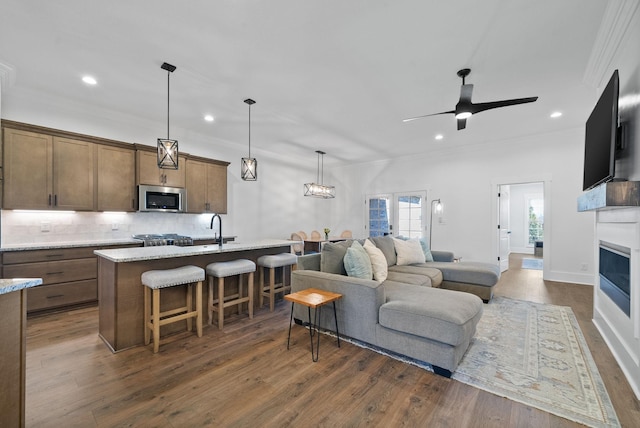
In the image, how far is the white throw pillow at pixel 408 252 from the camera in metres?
4.30

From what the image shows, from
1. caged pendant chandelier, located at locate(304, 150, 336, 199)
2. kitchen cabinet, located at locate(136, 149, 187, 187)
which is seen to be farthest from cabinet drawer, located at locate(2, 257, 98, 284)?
caged pendant chandelier, located at locate(304, 150, 336, 199)

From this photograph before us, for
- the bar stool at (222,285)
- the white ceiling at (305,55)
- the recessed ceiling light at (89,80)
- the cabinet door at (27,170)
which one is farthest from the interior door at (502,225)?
the cabinet door at (27,170)

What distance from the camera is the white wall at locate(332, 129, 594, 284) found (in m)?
5.14

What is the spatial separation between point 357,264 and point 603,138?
2.49 meters

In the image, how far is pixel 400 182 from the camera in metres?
7.29

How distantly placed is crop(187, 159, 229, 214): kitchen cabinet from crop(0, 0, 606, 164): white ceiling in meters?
0.88

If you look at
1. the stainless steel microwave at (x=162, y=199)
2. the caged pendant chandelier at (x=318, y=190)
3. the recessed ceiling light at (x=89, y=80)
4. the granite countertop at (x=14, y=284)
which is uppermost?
the recessed ceiling light at (x=89, y=80)

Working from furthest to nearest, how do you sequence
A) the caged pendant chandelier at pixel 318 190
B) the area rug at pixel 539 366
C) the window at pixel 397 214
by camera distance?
the window at pixel 397 214
the caged pendant chandelier at pixel 318 190
the area rug at pixel 539 366

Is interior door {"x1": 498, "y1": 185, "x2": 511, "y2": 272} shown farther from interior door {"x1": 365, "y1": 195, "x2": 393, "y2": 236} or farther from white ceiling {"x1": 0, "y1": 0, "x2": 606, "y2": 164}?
interior door {"x1": 365, "y1": 195, "x2": 393, "y2": 236}

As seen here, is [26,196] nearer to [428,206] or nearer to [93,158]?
[93,158]

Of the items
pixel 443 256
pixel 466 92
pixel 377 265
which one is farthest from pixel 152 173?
pixel 443 256

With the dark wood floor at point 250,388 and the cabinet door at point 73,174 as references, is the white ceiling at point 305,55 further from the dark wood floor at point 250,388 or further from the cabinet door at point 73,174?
the dark wood floor at point 250,388

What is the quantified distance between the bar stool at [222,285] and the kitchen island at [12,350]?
1704 mm

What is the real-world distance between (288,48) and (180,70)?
1.30m
